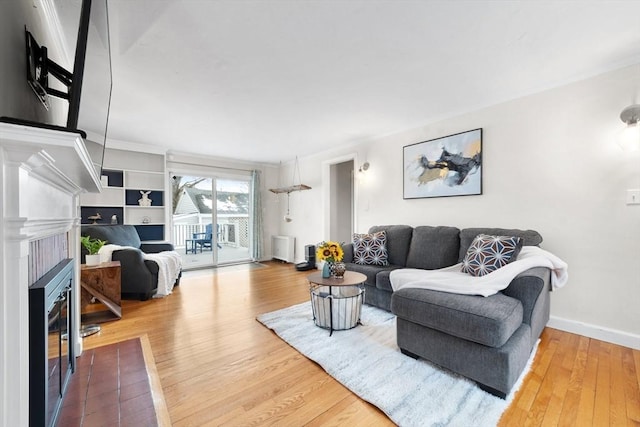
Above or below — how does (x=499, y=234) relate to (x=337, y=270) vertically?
above

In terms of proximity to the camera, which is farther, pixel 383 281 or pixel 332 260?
pixel 383 281

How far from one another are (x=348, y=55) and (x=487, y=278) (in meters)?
1.99

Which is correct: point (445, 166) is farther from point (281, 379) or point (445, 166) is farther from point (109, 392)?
point (109, 392)

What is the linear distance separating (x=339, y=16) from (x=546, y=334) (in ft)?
10.3

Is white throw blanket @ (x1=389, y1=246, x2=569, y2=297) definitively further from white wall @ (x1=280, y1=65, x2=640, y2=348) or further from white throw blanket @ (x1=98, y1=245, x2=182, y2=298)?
white throw blanket @ (x1=98, y1=245, x2=182, y2=298)

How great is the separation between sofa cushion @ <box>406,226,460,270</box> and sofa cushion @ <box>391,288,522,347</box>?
104cm

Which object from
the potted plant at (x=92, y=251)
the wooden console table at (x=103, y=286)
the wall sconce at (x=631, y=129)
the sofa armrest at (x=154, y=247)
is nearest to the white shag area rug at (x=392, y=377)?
the wooden console table at (x=103, y=286)

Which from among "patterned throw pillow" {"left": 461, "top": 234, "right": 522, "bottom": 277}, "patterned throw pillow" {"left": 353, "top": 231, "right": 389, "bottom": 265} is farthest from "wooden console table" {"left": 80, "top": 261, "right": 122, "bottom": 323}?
"patterned throw pillow" {"left": 461, "top": 234, "right": 522, "bottom": 277}

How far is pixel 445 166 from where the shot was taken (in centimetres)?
319

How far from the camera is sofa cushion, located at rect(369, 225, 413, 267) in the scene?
3211 mm

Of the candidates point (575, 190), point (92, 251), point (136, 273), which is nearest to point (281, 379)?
point (136, 273)

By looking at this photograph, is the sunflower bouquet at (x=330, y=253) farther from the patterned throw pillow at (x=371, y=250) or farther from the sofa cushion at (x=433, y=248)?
the sofa cushion at (x=433, y=248)

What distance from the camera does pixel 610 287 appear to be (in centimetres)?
216

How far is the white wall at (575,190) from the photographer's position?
6.89 feet
